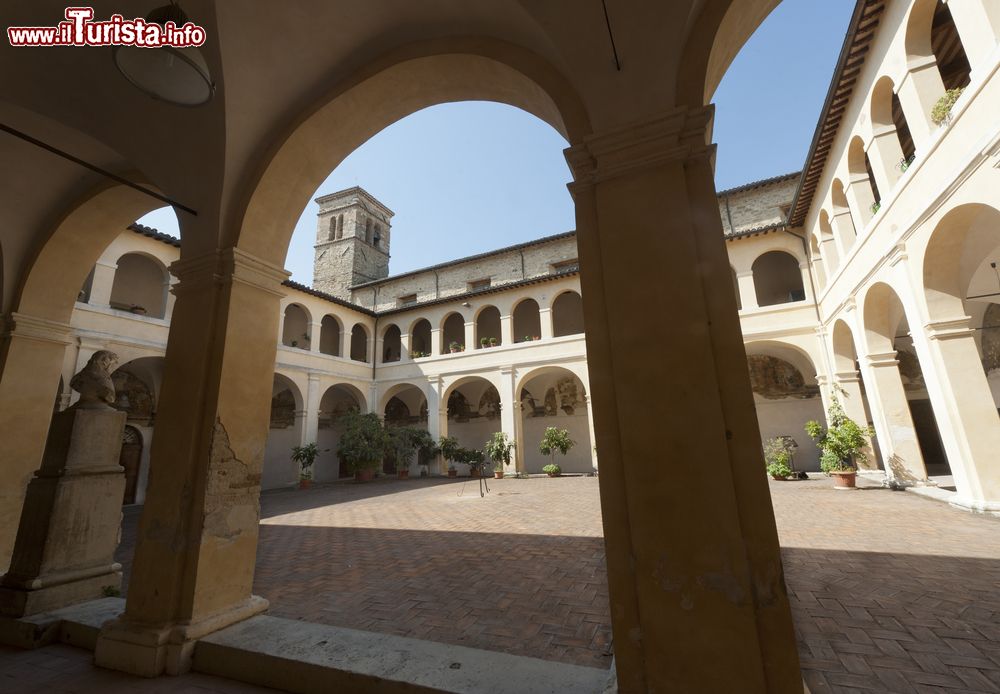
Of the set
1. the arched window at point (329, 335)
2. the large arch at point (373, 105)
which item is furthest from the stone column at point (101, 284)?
the large arch at point (373, 105)

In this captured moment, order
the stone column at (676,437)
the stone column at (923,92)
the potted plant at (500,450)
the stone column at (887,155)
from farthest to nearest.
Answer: the potted plant at (500,450) → the stone column at (887,155) → the stone column at (923,92) → the stone column at (676,437)

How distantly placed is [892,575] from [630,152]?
16.2ft

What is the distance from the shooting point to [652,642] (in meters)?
1.85

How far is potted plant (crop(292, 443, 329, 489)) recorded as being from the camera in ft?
52.7

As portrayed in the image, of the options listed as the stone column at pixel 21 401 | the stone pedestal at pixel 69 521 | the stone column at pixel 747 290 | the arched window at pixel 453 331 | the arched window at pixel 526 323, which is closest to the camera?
the stone pedestal at pixel 69 521

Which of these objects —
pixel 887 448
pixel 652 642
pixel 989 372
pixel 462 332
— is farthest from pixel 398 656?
pixel 462 332

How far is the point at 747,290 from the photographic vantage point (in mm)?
14328

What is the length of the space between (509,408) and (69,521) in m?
14.3

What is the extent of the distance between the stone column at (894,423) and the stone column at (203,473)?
1198cm

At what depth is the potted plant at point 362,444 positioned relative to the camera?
56.0 ft

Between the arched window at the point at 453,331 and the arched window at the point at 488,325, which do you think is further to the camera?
the arched window at the point at 453,331

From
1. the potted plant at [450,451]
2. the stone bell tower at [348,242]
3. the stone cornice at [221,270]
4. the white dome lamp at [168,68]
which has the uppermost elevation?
the stone bell tower at [348,242]

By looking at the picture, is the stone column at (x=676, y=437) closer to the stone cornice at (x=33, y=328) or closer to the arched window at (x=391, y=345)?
the stone cornice at (x=33, y=328)

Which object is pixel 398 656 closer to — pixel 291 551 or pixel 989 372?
pixel 291 551
